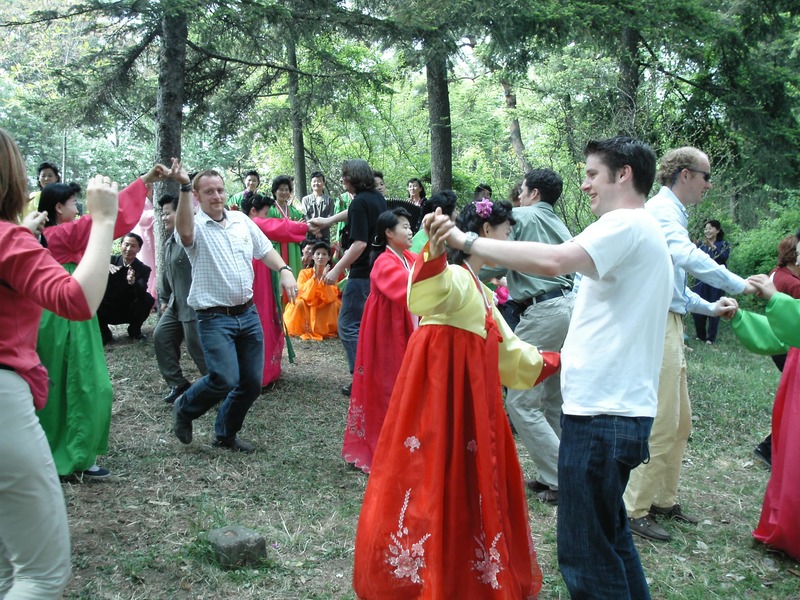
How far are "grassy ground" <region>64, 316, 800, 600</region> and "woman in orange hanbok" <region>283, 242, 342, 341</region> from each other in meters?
3.19

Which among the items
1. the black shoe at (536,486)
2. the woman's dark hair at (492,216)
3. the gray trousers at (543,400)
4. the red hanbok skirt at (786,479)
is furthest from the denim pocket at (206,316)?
the red hanbok skirt at (786,479)

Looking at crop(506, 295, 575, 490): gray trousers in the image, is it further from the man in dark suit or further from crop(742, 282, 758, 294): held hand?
the man in dark suit

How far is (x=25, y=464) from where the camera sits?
2135 mm

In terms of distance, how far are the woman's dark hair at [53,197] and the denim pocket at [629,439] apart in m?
4.05

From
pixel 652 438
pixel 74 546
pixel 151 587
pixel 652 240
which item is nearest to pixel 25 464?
pixel 151 587

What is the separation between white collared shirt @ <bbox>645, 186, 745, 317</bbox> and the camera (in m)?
4.02

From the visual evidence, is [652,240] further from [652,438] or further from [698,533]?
[698,533]

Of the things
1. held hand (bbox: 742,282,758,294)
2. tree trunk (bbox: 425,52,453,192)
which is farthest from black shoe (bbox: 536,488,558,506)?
tree trunk (bbox: 425,52,453,192)

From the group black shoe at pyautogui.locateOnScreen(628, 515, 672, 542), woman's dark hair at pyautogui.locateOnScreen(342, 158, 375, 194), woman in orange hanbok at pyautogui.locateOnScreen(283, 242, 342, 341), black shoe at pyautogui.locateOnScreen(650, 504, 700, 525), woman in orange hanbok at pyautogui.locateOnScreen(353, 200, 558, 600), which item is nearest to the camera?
woman in orange hanbok at pyautogui.locateOnScreen(353, 200, 558, 600)

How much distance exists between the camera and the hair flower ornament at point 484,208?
3.92m

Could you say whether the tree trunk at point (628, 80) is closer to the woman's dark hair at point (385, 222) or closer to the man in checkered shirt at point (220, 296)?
the woman's dark hair at point (385, 222)

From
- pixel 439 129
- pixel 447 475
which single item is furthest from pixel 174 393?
pixel 439 129

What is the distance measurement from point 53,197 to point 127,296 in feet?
13.4

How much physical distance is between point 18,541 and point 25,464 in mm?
250
